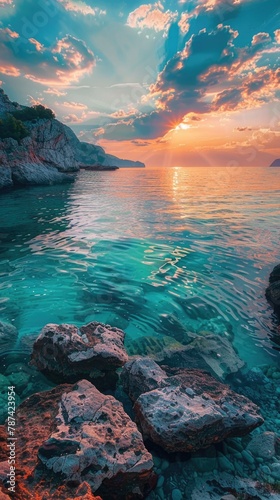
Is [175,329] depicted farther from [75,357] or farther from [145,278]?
[145,278]

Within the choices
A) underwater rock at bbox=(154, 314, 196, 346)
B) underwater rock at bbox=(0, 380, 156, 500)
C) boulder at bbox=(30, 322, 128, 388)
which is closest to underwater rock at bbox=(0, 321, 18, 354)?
boulder at bbox=(30, 322, 128, 388)

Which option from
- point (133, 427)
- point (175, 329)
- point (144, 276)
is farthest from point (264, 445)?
point (144, 276)

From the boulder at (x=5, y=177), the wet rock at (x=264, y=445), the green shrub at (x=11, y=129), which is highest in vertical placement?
the green shrub at (x=11, y=129)

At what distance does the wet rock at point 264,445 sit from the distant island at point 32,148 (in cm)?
4339

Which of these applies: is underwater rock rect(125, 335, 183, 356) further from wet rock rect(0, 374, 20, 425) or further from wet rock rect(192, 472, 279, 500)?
wet rock rect(192, 472, 279, 500)

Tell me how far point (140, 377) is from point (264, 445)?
7.45ft

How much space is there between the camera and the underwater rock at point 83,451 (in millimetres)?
2963

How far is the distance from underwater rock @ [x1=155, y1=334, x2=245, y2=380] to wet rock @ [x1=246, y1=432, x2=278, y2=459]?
5.12ft

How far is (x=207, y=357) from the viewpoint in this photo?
6.39m

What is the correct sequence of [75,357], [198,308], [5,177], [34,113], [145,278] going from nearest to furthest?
[75,357], [198,308], [145,278], [5,177], [34,113]

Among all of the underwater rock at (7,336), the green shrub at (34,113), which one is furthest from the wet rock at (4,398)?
the green shrub at (34,113)

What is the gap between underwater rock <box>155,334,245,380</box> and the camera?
238 inches

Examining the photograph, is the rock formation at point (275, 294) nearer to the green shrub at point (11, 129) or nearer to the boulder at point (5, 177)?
the boulder at point (5, 177)

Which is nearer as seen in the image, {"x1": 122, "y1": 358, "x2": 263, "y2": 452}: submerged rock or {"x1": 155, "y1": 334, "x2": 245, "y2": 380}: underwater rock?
{"x1": 122, "y1": 358, "x2": 263, "y2": 452}: submerged rock
